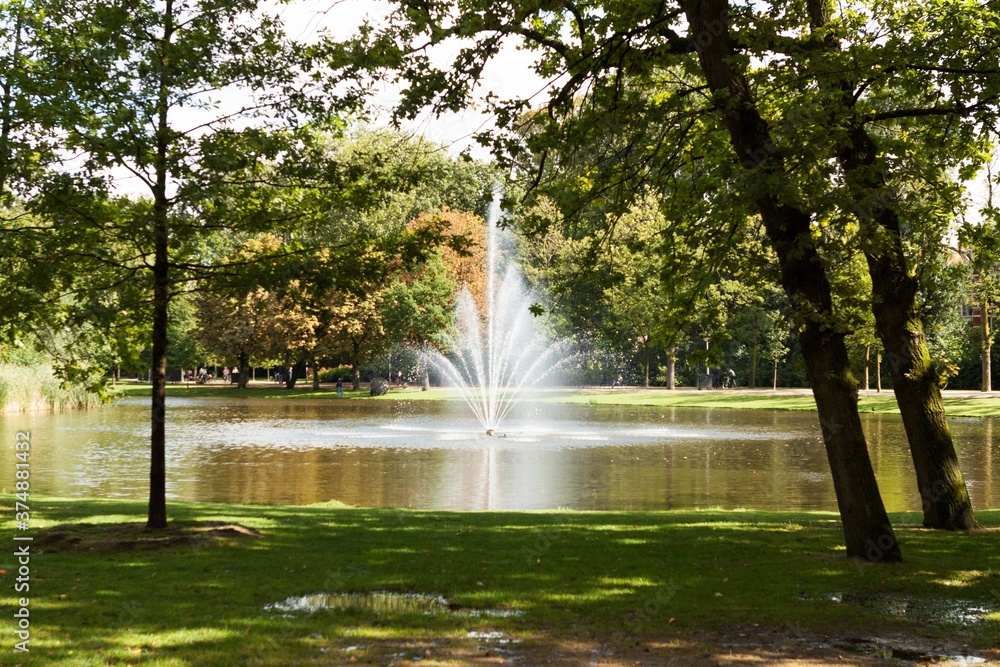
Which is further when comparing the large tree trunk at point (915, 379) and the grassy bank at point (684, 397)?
the grassy bank at point (684, 397)

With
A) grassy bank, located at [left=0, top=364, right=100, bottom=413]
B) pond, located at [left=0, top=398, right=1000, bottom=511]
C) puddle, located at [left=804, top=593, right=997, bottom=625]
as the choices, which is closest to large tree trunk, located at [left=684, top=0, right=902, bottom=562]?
puddle, located at [left=804, top=593, right=997, bottom=625]

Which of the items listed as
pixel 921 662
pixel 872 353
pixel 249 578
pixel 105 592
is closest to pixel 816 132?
pixel 921 662

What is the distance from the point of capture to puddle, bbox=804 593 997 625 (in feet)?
22.3

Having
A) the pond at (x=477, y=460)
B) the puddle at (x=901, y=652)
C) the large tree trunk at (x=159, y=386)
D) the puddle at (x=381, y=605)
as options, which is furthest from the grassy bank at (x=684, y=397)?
the puddle at (x=381, y=605)

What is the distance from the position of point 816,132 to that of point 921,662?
199 inches

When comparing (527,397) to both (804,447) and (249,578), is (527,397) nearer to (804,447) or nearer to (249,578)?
(804,447)

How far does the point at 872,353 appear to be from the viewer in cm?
4347

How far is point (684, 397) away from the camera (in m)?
45.1

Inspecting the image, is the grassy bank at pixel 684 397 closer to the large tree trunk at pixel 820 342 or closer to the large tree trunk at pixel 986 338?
the large tree trunk at pixel 986 338

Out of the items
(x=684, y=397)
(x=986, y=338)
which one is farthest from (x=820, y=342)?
(x=684, y=397)

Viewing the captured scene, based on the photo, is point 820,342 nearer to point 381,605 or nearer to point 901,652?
point 901,652

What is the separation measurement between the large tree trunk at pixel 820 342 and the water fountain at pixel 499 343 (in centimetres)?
3917

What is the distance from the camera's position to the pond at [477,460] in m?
15.8

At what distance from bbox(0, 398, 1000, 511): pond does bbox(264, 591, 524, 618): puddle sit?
7407 mm
